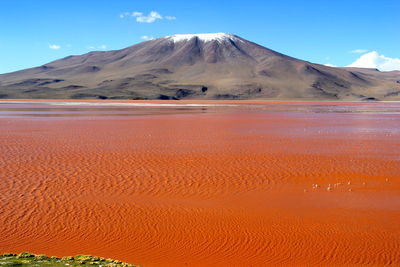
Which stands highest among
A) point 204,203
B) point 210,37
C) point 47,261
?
point 210,37

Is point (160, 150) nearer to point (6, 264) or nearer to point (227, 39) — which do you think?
point (6, 264)

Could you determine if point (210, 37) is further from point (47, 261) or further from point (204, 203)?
point (47, 261)

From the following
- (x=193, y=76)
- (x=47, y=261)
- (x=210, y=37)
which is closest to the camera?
(x=47, y=261)

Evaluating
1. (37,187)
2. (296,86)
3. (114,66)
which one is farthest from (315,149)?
(114,66)

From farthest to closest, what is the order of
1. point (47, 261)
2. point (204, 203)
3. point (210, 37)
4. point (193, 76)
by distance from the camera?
point (210, 37), point (193, 76), point (204, 203), point (47, 261)

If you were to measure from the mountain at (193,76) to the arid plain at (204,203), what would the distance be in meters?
91.1

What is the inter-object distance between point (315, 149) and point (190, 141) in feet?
19.4

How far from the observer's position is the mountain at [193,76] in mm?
117875

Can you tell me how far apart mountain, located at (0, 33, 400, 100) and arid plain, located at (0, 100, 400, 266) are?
91.1m

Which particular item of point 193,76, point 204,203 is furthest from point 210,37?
point 204,203

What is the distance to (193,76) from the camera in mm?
148125

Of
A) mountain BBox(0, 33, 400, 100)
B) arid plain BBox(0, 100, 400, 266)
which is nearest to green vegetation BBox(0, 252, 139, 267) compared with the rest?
arid plain BBox(0, 100, 400, 266)

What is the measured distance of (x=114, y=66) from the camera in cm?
16888

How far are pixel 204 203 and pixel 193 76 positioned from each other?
141 metres
